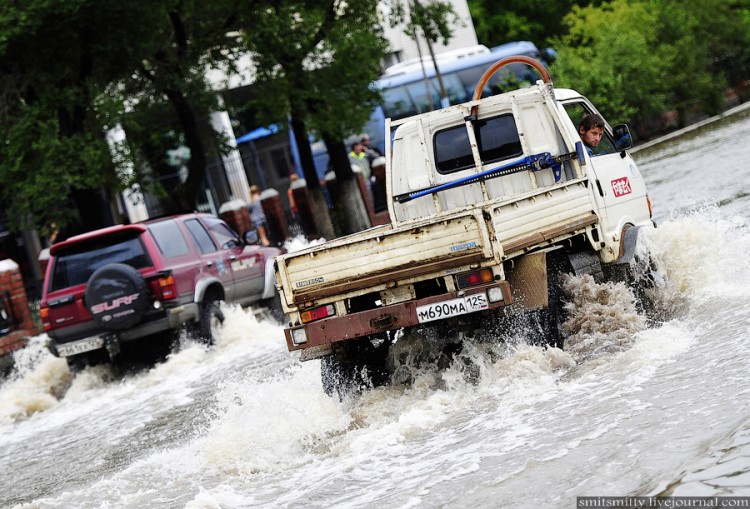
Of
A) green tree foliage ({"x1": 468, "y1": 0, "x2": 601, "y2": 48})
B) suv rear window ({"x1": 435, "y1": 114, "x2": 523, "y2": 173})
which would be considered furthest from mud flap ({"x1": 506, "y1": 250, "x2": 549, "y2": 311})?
green tree foliage ({"x1": 468, "y1": 0, "x2": 601, "y2": 48})

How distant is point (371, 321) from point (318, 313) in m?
0.48

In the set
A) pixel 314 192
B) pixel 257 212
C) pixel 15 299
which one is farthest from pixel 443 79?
pixel 15 299

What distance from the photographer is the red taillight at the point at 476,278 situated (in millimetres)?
8789

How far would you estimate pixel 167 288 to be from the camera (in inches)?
594

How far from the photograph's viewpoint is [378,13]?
2770 centimetres

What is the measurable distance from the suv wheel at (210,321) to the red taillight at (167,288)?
0.82 metres

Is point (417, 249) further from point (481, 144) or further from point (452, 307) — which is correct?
point (481, 144)

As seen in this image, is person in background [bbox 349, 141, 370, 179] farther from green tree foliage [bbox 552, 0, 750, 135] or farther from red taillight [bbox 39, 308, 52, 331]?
red taillight [bbox 39, 308, 52, 331]

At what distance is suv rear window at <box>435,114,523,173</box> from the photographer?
36.7ft

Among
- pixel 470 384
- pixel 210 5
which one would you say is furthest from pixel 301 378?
pixel 210 5

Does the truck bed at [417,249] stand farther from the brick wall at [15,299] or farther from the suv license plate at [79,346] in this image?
the brick wall at [15,299]

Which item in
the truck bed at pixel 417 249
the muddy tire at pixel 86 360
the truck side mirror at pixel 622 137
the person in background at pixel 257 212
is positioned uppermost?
the person in background at pixel 257 212

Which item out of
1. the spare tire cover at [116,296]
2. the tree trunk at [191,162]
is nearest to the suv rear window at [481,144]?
the spare tire cover at [116,296]

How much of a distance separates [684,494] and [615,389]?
2596mm
